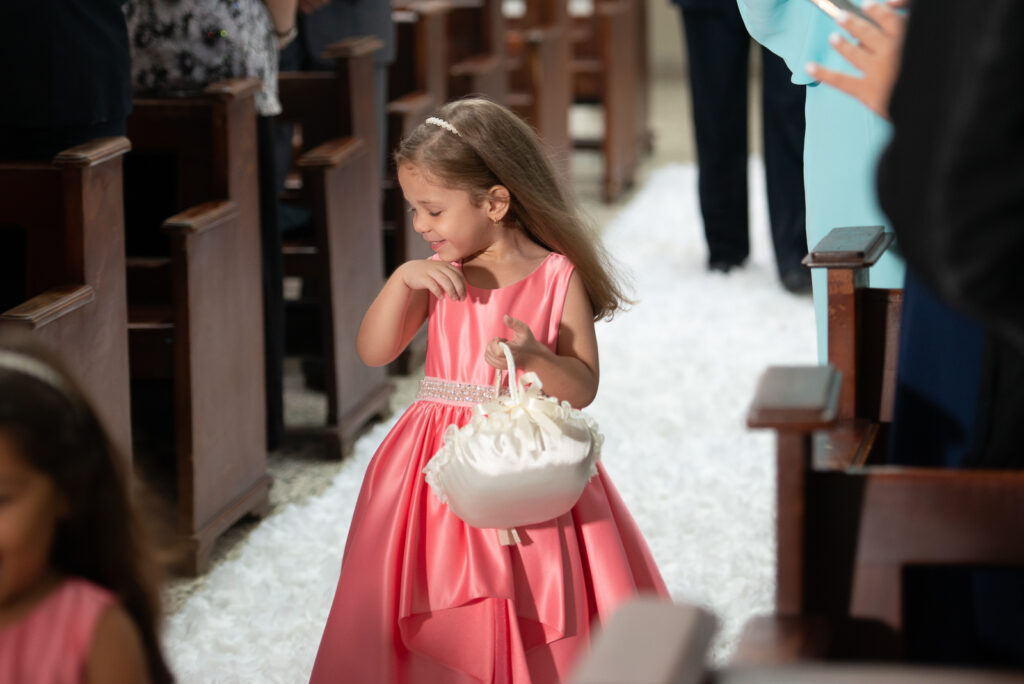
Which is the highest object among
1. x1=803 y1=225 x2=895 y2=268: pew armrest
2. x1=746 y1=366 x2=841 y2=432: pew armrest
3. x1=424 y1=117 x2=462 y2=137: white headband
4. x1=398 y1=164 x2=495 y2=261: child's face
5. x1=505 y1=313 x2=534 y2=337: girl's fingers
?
x1=424 y1=117 x2=462 y2=137: white headband

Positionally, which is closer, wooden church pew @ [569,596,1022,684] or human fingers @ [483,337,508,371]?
wooden church pew @ [569,596,1022,684]

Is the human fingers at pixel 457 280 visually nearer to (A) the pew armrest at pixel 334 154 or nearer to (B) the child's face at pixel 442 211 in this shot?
(B) the child's face at pixel 442 211

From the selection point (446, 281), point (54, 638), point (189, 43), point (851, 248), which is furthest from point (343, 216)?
point (54, 638)

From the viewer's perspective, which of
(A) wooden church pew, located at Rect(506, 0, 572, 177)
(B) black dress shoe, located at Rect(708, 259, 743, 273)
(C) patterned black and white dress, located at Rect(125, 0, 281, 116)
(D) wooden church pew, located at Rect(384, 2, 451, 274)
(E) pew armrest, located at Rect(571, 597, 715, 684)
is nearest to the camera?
(E) pew armrest, located at Rect(571, 597, 715, 684)

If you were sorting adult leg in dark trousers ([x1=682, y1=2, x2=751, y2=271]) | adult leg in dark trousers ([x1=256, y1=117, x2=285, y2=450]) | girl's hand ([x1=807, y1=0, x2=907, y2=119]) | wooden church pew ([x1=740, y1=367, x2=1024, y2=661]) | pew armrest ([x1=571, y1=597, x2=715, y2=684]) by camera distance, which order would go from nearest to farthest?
pew armrest ([x1=571, y1=597, x2=715, y2=684]), wooden church pew ([x1=740, y1=367, x2=1024, y2=661]), girl's hand ([x1=807, y1=0, x2=907, y2=119]), adult leg in dark trousers ([x1=256, y1=117, x2=285, y2=450]), adult leg in dark trousers ([x1=682, y1=2, x2=751, y2=271])

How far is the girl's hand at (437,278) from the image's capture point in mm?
2016

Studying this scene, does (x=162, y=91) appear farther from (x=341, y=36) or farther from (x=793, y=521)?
(x=793, y=521)

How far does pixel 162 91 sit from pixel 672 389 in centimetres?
199

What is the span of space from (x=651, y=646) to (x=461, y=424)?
1150mm

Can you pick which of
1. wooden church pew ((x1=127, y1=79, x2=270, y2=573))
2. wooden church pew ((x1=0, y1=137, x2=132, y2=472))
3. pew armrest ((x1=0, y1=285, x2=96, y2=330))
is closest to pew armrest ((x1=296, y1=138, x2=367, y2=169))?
wooden church pew ((x1=127, y1=79, x2=270, y2=573))

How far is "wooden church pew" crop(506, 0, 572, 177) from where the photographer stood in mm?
6660

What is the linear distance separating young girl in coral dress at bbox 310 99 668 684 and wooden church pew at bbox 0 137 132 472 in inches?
29.4

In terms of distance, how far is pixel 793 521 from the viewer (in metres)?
1.28

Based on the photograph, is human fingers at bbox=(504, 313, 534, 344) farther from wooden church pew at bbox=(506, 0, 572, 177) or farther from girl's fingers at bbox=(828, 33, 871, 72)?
wooden church pew at bbox=(506, 0, 572, 177)
